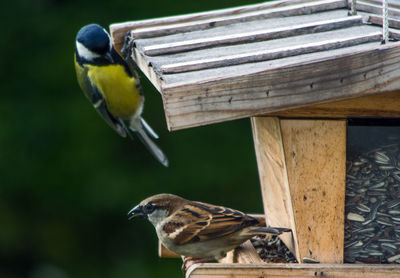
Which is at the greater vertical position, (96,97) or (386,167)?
(96,97)

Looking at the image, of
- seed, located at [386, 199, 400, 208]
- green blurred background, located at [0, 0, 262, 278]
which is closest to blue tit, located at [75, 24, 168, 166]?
seed, located at [386, 199, 400, 208]

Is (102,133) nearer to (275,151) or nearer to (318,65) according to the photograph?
(275,151)

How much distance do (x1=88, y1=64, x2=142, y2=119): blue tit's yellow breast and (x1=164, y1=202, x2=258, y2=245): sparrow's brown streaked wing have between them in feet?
2.30

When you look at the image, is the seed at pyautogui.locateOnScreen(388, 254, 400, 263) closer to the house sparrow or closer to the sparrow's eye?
the house sparrow

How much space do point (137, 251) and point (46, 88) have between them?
1636mm

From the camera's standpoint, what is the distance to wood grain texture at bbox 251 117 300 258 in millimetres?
3085

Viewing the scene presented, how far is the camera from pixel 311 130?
2.96 metres

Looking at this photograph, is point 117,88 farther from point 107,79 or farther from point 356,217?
point 356,217

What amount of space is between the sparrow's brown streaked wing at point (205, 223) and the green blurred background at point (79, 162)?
8.67 ft

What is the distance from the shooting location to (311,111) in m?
2.92

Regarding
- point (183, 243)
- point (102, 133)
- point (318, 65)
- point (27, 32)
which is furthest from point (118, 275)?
point (318, 65)

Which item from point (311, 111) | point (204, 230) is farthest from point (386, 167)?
point (204, 230)

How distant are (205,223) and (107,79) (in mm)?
941

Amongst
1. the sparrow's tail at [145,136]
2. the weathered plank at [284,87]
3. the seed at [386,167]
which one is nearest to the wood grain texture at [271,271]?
the seed at [386,167]
